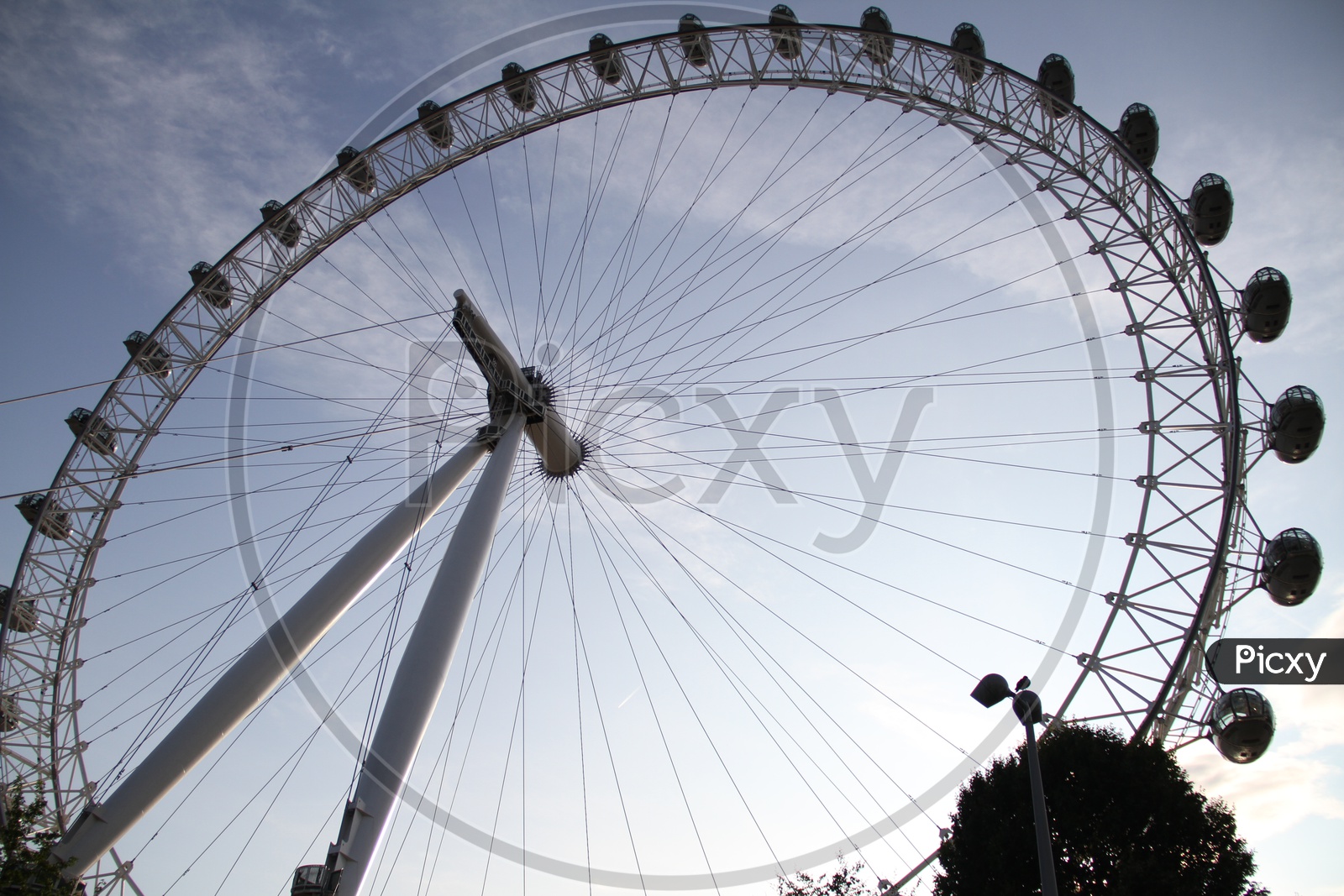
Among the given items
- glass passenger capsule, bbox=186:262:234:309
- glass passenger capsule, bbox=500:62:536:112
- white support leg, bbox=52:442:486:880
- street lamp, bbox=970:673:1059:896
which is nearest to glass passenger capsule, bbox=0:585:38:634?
glass passenger capsule, bbox=186:262:234:309

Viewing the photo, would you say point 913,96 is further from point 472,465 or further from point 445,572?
point 445,572

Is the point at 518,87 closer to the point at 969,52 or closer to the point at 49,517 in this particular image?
the point at 969,52

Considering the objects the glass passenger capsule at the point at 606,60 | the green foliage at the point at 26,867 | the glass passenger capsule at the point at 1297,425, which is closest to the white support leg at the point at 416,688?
the green foliage at the point at 26,867

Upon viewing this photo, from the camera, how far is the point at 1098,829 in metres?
18.2

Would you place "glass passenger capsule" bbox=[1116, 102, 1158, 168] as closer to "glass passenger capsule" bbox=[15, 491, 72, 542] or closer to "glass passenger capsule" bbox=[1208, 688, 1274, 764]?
"glass passenger capsule" bbox=[1208, 688, 1274, 764]

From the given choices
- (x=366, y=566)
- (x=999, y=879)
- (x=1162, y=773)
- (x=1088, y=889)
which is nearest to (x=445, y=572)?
(x=366, y=566)

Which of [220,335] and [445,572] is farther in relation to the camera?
[220,335]

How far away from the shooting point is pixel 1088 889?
57.7 ft

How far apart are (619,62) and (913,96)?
1001 centimetres

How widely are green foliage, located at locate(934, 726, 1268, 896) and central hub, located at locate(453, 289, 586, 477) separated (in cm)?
1444

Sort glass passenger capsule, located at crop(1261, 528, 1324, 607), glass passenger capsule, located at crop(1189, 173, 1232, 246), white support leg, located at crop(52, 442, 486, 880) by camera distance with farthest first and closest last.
→ glass passenger capsule, located at crop(1189, 173, 1232, 246) → glass passenger capsule, located at crop(1261, 528, 1324, 607) → white support leg, located at crop(52, 442, 486, 880)

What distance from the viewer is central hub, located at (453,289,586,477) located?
2278 centimetres

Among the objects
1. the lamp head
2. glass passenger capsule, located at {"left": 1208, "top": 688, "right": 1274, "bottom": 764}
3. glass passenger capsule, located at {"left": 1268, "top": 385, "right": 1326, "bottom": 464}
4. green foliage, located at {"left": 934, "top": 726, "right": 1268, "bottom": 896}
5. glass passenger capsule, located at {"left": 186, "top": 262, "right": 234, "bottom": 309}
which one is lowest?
the lamp head

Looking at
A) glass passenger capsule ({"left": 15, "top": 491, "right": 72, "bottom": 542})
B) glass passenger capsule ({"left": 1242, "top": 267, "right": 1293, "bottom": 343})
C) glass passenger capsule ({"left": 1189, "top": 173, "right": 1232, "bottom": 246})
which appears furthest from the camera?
glass passenger capsule ({"left": 15, "top": 491, "right": 72, "bottom": 542})
